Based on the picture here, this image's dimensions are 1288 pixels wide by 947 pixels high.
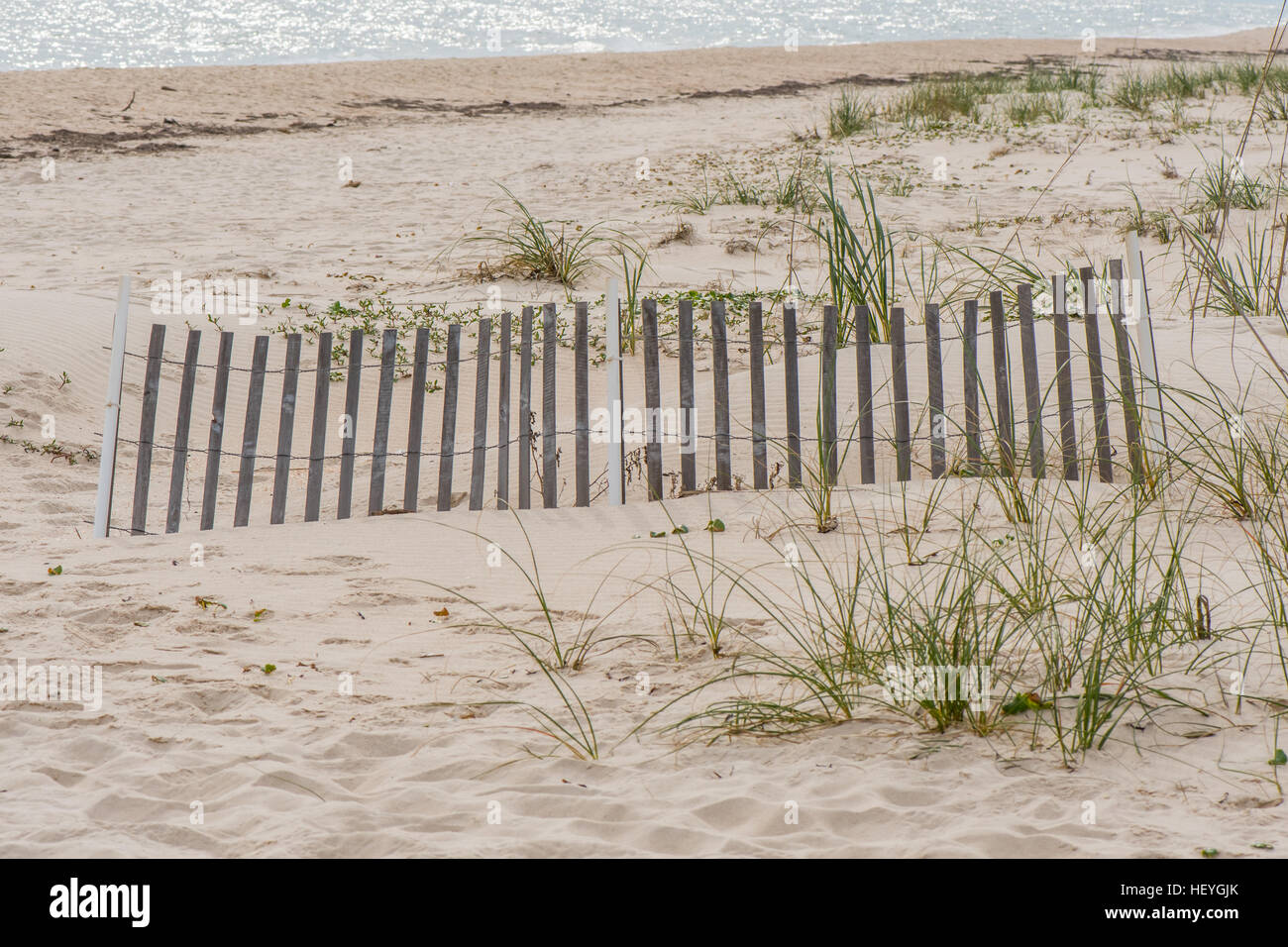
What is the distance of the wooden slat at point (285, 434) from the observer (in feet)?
14.9

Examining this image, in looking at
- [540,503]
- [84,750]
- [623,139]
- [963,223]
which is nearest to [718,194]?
[963,223]

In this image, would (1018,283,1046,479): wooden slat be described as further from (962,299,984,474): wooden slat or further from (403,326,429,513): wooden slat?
(403,326,429,513): wooden slat

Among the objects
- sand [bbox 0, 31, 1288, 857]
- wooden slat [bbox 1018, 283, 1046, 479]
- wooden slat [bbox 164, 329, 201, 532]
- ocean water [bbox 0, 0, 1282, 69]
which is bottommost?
sand [bbox 0, 31, 1288, 857]

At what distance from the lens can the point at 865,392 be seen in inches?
175

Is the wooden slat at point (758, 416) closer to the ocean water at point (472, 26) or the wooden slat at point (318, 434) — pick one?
the wooden slat at point (318, 434)

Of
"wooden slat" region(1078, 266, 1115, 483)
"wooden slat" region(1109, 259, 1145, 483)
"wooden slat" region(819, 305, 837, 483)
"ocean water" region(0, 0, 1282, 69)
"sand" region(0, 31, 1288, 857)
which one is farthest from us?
"ocean water" region(0, 0, 1282, 69)

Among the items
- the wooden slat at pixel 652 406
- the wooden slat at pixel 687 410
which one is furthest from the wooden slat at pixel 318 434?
the wooden slat at pixel 687 410

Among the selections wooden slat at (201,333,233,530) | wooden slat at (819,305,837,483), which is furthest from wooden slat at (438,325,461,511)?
wooden slat at (819,305,837,483)

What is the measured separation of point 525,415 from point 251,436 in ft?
3.83

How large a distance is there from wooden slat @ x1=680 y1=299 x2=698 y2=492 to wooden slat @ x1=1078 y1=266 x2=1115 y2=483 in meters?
1.59

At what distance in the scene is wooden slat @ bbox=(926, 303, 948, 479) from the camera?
4.41 metres

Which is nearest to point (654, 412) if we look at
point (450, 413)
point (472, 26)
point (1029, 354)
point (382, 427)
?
point (450, 413)

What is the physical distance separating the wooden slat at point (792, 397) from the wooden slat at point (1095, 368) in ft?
3.77

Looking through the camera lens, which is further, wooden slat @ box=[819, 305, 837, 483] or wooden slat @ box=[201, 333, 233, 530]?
wooden slat @ box=[201, 333, 233, 530]
